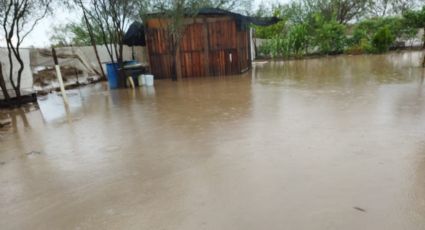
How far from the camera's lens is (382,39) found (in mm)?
16531

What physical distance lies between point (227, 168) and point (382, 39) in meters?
17.6

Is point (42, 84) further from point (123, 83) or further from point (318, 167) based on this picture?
point (318, 167)

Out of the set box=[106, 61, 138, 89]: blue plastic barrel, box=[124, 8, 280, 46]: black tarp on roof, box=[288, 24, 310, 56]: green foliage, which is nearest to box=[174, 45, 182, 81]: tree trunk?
box=[124, 8, 280, 46]: black tarp on roof

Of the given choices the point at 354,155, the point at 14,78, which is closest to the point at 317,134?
the point at 354,155

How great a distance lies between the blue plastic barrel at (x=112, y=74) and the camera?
905 cm

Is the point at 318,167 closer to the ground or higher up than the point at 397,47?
closer to the ground

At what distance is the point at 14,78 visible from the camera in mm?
7691

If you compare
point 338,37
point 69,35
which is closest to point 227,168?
point 338,37

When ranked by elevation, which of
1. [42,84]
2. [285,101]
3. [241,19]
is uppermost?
[241,19]

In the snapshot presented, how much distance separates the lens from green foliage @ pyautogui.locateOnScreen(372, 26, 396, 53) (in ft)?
54.2

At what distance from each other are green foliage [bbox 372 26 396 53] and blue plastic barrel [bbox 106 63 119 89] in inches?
587

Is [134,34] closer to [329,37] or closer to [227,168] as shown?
[227,168]

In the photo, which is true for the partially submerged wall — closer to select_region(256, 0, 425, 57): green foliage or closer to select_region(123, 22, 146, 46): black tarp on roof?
select_region(123, 22, 146, 46): black tarp on roof

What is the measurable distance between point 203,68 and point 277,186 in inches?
349
